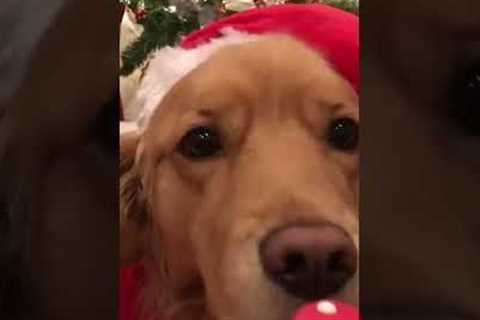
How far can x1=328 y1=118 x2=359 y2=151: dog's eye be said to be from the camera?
679 mm

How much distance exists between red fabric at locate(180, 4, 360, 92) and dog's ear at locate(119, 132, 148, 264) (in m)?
0.11

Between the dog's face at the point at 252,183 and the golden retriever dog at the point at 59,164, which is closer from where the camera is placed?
the dog's face at the point at 252,183

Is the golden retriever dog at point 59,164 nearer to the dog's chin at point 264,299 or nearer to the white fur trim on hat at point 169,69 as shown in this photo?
the white fur trim on hat at point 169,69

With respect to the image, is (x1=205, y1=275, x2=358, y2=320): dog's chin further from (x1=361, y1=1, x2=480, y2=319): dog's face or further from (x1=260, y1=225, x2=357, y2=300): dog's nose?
(x1=361, y1=1, x2=480, y2=319): dog's face

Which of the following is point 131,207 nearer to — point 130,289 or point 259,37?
point 130,289

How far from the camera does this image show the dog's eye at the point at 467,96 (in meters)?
0.79

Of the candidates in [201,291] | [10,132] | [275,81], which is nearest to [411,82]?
[275,81]

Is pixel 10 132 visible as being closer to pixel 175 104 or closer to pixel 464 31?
pixel 175 104

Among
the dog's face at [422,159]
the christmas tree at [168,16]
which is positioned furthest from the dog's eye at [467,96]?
the christmas tree at [168,16]

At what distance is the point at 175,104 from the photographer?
0.70m

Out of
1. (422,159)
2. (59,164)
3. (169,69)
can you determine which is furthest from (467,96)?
(59,164)

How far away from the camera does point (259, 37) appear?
709 mm

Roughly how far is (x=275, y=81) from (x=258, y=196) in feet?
0.32

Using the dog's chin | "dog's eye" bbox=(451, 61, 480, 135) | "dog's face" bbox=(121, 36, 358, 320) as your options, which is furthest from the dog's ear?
"dog's eye" bbox=(451, 61, 480, 135)
